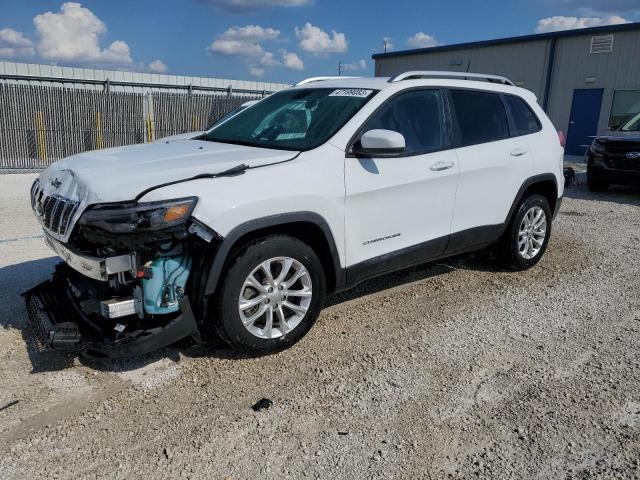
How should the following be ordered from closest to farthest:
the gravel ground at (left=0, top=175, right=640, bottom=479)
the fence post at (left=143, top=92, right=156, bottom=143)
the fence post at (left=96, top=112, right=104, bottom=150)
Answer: the gravel ground at (left=0, top=175, right=640, bottom=479), the fence post at (left=96, top=112, right=104, bottom=150), the fence post at (left=143, top=92, right=156, bottom=143)

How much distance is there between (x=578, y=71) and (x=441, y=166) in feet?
62.9

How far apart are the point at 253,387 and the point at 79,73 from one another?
18.6 metres

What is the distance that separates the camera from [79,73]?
18672 millimetres

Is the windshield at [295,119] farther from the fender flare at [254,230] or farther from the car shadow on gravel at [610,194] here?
the car shadow on gravel at [610,194]

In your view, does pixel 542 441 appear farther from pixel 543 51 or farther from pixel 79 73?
pixel 543 51

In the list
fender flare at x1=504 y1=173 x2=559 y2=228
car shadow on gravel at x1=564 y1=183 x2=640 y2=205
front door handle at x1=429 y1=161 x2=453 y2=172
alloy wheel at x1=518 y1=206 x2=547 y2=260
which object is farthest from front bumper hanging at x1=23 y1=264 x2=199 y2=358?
car shadow on gravel at x1=564 y1=183 x2=640 y2=205

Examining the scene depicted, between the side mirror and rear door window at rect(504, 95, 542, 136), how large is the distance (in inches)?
76.7

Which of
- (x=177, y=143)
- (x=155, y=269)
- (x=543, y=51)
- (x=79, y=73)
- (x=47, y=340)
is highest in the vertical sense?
(x=543, y=51)

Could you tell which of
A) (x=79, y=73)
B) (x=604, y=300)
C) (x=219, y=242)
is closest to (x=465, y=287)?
(x=604, y=300)

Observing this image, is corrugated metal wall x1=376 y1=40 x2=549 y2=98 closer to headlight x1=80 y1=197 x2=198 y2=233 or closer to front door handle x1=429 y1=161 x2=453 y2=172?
front door handle x1=429 y1=161 x2=453 y2=172

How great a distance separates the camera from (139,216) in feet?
9.68

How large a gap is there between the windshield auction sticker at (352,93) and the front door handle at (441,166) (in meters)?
0.77

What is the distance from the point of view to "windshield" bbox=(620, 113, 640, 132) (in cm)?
1087

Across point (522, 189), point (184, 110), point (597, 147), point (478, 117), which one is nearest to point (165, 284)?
point (478, 117)
